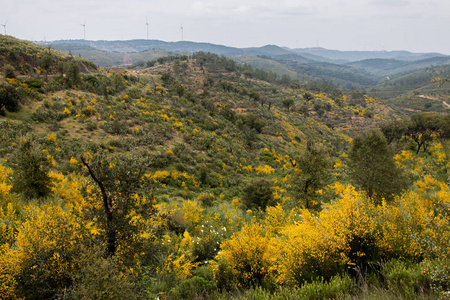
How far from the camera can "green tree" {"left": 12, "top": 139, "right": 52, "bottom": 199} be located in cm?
1085

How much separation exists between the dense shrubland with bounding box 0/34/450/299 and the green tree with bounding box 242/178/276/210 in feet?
0.30

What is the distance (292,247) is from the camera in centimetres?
680

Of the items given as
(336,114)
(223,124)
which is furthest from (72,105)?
(336,114)

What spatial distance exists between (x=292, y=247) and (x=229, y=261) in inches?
78.4

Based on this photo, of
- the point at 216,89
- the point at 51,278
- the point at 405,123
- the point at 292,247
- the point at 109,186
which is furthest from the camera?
the point at 216,89

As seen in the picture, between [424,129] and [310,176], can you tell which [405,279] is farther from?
[424,129]

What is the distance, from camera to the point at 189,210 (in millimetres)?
12719

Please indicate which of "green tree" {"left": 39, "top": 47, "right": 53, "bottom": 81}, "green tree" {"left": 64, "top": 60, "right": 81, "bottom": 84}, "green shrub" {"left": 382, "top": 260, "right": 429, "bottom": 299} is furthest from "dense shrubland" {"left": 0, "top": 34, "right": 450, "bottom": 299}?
"green tree" {"left": 39, "top": 47, "right": 53, "bottom": 81}

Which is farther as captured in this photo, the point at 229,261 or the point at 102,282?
the point at 229,261

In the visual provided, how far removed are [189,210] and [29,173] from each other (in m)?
7.74

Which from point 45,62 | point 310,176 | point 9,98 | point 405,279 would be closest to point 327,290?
point 405,279

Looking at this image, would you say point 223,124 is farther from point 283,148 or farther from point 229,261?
point 229,261

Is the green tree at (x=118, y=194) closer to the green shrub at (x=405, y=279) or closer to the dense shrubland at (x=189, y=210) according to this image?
the dense shrubland at (x=189, y=210)

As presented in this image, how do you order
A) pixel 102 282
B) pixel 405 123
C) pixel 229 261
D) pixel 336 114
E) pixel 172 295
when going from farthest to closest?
pixel 336 114, pixel 405 123, pixel 229 261, pixel 172 295, pixel 102 282
